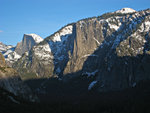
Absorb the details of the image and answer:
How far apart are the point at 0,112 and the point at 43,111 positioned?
35.8 metres

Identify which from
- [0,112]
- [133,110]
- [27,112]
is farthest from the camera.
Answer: [133,110]

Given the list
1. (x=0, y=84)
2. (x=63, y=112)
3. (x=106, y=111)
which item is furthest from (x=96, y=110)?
(x=0, y=84)

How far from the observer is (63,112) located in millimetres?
187125

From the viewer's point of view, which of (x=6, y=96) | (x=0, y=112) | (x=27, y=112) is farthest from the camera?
(x=6, y=96)

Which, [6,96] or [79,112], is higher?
[6,96]

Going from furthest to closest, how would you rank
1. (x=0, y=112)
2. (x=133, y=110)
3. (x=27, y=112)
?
(x=133, y=110), (x=27, y=112), (x=0, y=112)

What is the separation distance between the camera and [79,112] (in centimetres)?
19062

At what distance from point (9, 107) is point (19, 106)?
11843mm

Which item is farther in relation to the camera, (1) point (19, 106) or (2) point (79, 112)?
(2) point (79, 112)

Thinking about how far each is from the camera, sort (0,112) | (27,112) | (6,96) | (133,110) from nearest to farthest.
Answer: (0,112)
(27,112)
(6,96)
(133,110)

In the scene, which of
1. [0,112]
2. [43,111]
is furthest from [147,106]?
[0,112]

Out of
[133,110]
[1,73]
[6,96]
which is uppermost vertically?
[1,73]

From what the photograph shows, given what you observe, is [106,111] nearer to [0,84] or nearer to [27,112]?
[27,112]

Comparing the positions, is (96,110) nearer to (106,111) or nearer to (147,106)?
(106,111)
